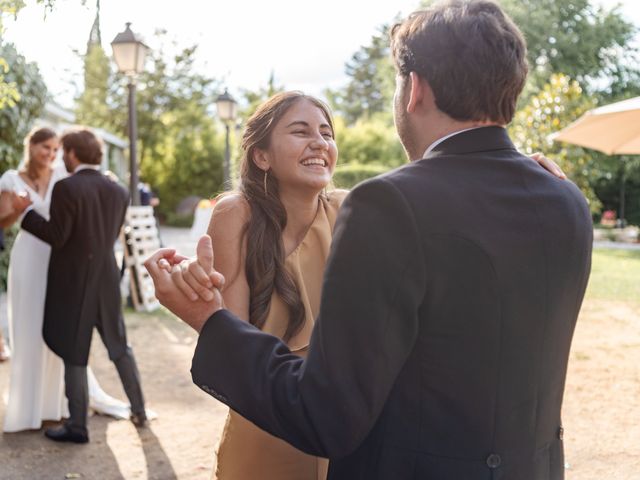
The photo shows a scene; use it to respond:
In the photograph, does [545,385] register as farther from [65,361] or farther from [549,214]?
[65,361]

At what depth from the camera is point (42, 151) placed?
19.2ft

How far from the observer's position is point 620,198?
3594cm

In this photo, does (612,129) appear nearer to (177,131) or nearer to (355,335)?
(355,335)

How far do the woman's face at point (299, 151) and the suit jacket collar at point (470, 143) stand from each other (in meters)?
1.10

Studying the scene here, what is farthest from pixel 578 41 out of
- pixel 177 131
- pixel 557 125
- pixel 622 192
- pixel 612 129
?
pixel 612 129

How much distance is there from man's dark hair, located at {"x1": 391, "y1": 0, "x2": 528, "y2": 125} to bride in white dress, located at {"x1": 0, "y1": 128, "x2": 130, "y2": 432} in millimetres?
4720

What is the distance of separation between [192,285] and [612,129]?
27.1 ft

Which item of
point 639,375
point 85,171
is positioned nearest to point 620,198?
point 639,375

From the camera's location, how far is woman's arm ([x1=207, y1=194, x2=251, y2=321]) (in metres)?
2.44

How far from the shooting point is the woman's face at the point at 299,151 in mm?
2631

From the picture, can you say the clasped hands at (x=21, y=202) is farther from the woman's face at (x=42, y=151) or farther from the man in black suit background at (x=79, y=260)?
the woman's face at (x=42, y=151)

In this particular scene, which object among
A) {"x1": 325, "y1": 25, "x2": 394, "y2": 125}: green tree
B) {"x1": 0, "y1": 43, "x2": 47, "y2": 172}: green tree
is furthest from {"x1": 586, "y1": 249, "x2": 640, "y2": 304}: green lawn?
{"x1": 325, "y1": 25, "x2": 394, "y2": 125}: green tree

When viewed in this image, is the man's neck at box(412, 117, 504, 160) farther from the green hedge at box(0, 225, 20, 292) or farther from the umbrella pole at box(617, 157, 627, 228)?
the umbrella pole at box(617, 157, 627, 228)

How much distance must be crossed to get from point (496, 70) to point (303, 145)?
1212 millimetres
